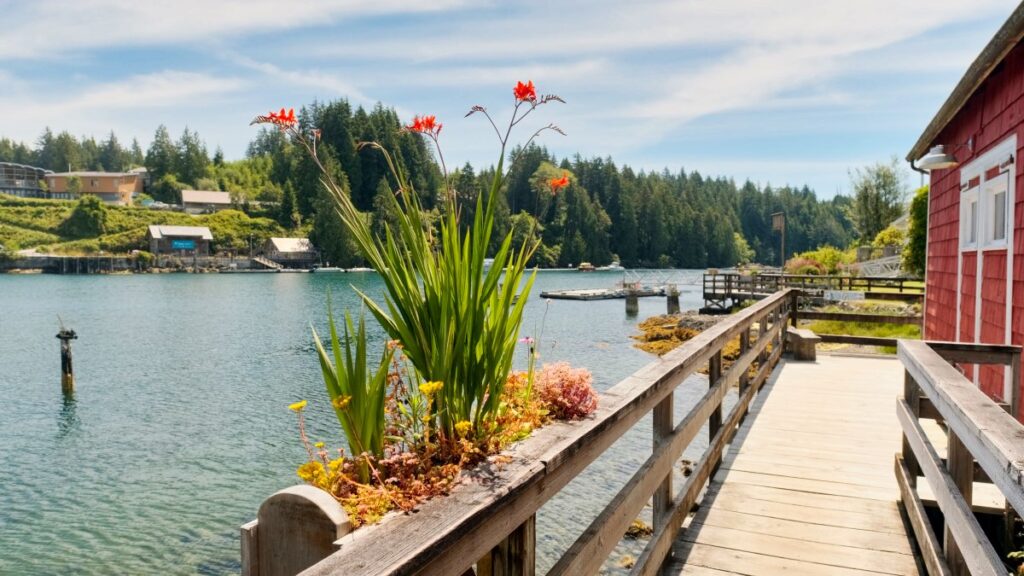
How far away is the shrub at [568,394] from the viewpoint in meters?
2.18

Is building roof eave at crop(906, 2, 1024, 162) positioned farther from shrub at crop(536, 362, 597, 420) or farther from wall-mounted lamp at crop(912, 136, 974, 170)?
shrub at crop(536, 362, 597, 420)

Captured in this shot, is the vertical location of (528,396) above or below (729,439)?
above

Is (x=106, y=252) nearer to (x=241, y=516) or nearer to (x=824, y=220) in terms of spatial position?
(x=241, y=516)

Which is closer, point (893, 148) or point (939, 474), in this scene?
point (939, 474)

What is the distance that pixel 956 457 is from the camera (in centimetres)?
242

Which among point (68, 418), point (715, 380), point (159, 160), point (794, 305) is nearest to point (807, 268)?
point (794, 305)

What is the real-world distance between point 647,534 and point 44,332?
32.3 metres

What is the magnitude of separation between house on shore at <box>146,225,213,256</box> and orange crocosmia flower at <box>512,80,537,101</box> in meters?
111

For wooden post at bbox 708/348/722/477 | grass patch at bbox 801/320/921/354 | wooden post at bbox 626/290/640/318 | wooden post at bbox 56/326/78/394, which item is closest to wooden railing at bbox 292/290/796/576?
wooden post at bbox 708/348/722/477

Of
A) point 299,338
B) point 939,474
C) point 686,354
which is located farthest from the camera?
point 299,338

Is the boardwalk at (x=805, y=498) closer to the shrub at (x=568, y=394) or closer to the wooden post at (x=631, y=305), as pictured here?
the shrub at (x=568, y=394)

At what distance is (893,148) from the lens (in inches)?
1948

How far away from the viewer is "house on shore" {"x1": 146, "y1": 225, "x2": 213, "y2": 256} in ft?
331

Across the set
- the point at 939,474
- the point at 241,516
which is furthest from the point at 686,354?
the point at 241,516
